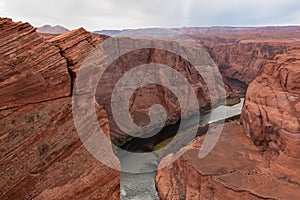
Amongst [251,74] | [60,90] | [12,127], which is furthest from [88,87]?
[251,74]

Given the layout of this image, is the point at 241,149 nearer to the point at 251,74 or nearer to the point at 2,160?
the point at 2,160

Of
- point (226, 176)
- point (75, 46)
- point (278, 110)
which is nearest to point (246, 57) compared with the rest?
point (278, 110)

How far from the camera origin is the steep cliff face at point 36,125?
825cm

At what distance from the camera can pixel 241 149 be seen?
33750mm

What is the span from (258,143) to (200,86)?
149 feet

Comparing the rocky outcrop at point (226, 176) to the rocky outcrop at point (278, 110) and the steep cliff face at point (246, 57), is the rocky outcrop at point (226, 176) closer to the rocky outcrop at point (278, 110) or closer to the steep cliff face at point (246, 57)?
the rocky outcrop at point (278, 110)

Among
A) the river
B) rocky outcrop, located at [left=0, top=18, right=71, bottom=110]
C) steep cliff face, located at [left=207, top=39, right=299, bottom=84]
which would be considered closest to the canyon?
rocky outcrop, located at [left=0, top=18, right=71, bottom=110]

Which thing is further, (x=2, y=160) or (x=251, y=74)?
(x=251, y=74)

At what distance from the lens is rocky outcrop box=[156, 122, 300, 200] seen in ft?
84.3

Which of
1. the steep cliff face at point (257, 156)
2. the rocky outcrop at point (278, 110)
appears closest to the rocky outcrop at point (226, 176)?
the steep cliff face at point (257, 156)

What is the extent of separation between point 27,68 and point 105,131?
12.8 feet

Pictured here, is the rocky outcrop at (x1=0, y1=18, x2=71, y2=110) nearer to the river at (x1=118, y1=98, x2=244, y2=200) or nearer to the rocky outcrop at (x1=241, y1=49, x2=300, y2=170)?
the river at (x1=118, y1=98, x2=244, y2=200)

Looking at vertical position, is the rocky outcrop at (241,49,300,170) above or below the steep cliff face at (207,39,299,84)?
above

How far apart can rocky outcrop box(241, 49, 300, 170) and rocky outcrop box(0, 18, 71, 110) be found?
25.8 meters
